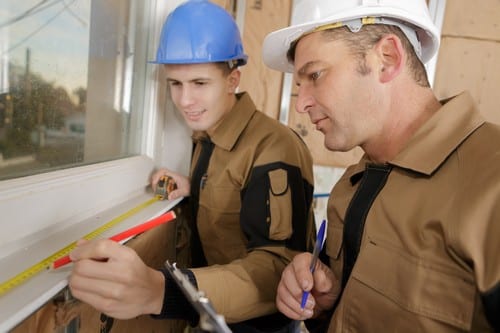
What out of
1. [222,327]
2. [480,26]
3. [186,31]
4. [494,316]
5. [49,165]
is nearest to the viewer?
[222,327]

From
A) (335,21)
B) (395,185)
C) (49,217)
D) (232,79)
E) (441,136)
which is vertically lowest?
(49,217)

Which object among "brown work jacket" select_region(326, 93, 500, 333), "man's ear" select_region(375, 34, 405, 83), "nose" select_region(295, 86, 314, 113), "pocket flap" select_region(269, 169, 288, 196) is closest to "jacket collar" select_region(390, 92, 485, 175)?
"brown work jacket" select_region(326, 93, 500, 333)

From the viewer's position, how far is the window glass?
2.13 ft

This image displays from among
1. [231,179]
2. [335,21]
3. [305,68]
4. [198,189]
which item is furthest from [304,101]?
[198,189]

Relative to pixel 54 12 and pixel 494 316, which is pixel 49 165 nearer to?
pixel 54 12

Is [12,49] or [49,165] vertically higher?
[12,49]

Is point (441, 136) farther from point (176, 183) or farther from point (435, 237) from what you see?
point (176, 183)

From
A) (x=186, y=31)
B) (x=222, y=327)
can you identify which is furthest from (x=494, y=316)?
(x=186, y=31)

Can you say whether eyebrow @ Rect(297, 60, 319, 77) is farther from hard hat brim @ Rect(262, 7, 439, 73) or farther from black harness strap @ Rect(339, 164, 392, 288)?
black harness strap @ Rect(339, 164, 392, 288)

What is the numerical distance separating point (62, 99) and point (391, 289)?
0.80m

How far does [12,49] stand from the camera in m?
0.64

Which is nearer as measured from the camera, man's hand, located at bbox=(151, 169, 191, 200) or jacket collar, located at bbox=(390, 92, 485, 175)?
jacket collar, located at bbox=(390, 92, 485, 175)

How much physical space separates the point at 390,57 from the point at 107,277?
71cm

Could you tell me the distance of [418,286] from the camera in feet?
1.96
